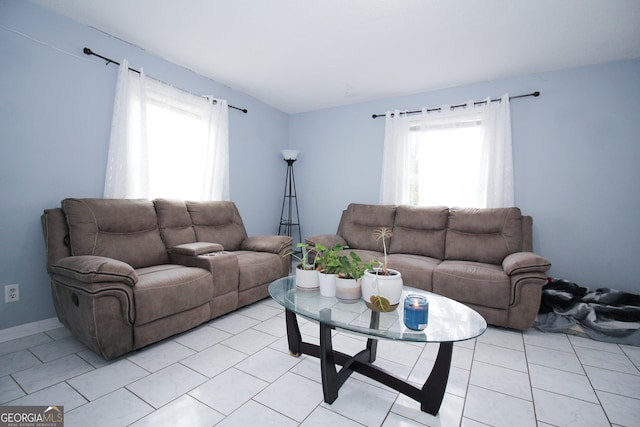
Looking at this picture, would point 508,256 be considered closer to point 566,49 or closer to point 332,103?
point 566,49

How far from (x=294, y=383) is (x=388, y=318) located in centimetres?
68

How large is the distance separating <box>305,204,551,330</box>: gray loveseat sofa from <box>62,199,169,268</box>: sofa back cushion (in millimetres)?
1531

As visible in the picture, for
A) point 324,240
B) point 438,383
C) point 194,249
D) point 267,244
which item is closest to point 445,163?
point 324,240

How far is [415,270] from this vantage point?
2.66 metres

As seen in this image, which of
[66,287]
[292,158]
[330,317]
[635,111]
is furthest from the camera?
[292,158]

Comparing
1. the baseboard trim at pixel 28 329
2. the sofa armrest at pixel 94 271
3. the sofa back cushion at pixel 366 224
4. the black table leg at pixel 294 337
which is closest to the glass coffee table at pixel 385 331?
the black table leg at pixel 294 337

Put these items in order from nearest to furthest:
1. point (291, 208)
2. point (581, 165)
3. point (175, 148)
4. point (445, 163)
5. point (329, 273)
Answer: point (329, 273), point (581, 165), point (175, 148), point (445, 163), point (291, 208)

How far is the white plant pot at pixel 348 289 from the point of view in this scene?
5.35ft

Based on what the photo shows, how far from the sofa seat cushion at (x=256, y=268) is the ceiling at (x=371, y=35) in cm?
199

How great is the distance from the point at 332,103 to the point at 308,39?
1.69m

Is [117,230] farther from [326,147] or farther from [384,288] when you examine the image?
[326,147]

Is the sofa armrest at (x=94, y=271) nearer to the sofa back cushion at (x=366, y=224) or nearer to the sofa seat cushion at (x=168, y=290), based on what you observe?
the sofa seat cushion at (x=168, y=290)

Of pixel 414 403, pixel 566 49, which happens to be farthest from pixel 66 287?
pixel 566 49

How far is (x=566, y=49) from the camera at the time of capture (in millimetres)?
2570
